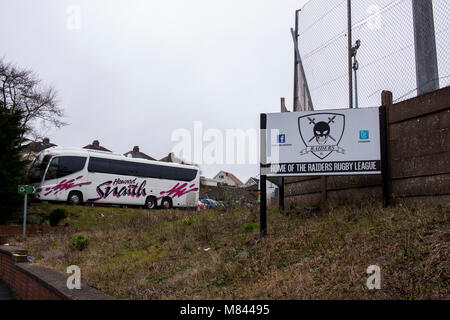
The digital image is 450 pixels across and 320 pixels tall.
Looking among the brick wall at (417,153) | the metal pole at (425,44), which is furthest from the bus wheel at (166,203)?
the metal pole at (425,44)

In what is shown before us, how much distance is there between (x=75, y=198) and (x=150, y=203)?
5297mm

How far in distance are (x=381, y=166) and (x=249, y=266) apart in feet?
9.37

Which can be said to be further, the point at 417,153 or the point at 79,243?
the point at 79,243

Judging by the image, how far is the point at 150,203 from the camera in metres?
27.6

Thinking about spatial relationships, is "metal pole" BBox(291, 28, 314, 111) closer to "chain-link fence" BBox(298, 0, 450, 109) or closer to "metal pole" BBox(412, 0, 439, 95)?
"chain-link fence" BBox(298, 0, 450, 109)

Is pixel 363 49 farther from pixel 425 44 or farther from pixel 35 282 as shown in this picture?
pixel 35 282

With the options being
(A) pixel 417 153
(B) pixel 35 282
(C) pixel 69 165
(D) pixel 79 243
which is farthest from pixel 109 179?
(A) pixel 417 153

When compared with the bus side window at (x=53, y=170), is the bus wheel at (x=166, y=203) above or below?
below

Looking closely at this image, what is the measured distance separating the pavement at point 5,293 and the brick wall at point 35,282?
89 mm

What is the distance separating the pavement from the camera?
25.6ft

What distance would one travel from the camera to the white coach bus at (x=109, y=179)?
74.6ft

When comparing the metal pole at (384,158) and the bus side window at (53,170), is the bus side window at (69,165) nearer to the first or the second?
the bus side window at (53,170)

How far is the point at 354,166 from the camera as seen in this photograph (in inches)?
289

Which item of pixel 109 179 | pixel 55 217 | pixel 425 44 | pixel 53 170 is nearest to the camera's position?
pixel 425 44
